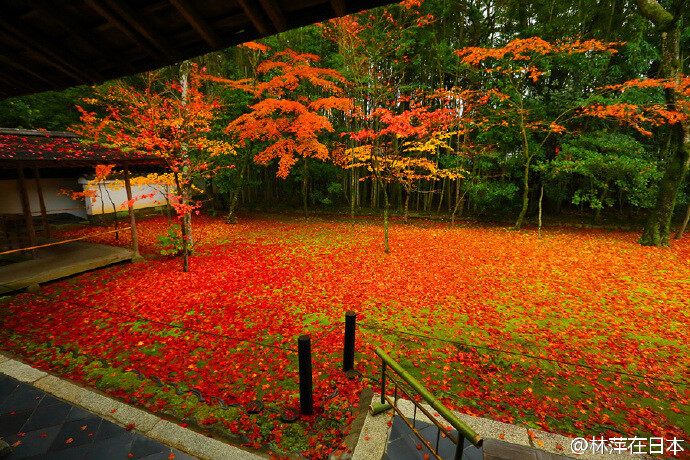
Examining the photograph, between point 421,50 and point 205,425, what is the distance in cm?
2401

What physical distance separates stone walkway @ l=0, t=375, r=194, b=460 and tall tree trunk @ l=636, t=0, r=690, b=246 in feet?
61.4

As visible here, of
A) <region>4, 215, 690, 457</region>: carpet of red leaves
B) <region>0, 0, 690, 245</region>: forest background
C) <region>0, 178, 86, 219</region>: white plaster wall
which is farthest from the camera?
<region>0, 178, 86, 219</region>: white plaster wall

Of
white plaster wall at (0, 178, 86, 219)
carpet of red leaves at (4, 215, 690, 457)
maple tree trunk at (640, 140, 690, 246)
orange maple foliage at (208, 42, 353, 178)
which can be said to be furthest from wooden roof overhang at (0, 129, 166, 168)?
maple tree trunk at (640, 140, 690, 246)

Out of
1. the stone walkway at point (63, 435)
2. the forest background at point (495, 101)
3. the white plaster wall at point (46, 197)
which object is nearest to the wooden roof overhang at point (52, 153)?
the forest background at point (495, 101)

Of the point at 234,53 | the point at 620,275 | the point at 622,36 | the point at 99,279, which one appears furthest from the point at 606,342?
the point at 234,53

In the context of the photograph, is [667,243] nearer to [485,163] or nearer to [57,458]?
[485,163]

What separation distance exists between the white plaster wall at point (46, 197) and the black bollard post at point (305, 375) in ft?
71.2

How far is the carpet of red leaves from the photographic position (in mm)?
4793

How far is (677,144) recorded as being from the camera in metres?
11.8

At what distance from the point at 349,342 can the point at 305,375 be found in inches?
46.8

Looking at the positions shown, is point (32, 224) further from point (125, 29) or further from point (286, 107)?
point (125, 29)

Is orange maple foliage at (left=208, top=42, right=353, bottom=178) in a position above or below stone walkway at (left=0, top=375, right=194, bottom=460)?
above

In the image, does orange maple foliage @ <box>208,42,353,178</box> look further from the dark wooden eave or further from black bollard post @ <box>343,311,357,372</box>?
black bollard post @ <box>343,311,357,372</box>

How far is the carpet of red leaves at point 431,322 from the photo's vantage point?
4.79 m
